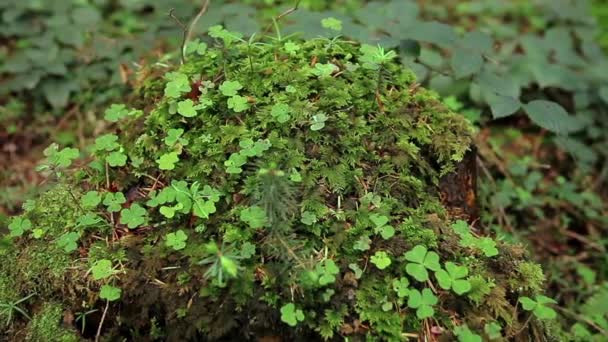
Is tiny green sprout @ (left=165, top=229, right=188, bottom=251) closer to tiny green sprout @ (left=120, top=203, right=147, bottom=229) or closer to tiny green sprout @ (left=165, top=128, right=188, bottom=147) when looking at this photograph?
tiny green sprout @ (left=120, top=203, right=147, bottom=229)

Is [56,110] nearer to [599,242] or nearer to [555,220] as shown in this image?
[555,220]

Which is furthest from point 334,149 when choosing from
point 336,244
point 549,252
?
point 549,252

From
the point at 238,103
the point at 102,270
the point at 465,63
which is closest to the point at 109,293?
the point at 102,270

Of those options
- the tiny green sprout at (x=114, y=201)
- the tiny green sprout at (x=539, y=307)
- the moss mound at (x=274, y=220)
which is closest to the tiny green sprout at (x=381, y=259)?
the moss mound at (x=274, y=220)

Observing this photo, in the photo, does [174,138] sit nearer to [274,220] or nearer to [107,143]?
[107,143]

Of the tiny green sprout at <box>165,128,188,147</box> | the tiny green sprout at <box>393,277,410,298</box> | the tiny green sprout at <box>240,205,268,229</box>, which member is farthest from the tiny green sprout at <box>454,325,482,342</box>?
the tiny green sprout at <box>165,128,188,147</box>

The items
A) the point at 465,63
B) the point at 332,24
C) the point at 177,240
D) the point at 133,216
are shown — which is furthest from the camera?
the point at 465,63
